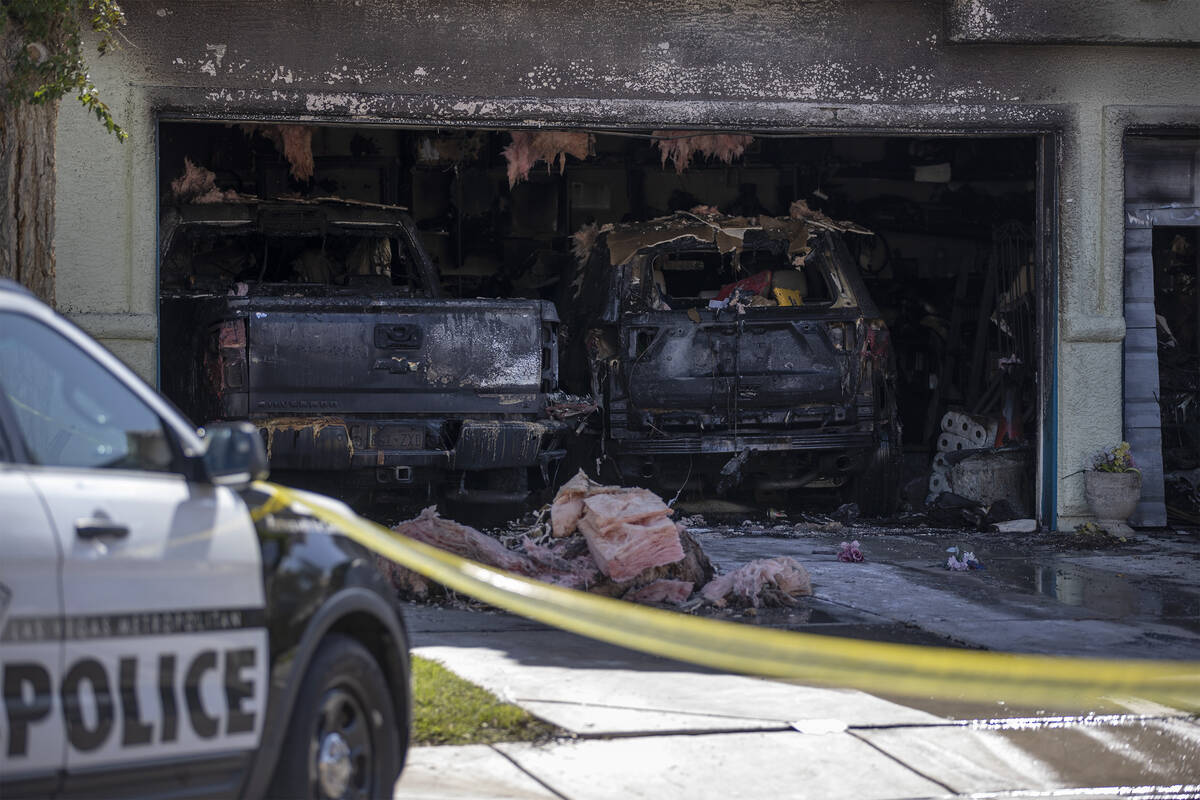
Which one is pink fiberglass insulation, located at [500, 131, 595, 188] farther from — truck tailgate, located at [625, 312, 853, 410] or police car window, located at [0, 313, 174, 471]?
police car window, located at [0, 313, 174, 471]

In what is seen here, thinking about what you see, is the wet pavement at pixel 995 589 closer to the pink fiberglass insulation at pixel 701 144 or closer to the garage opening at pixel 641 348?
the garage opening at pixel 641 348

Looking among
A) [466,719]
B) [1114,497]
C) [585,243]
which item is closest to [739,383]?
[585,243]

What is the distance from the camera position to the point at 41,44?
756 centimetres

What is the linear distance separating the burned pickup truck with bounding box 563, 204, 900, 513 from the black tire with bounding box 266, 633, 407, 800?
770 centimetres

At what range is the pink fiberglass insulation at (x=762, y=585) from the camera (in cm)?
830

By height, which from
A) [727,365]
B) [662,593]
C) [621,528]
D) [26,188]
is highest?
[26,188]

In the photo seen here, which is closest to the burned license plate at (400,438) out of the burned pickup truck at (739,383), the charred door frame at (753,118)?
the burned pickup truck at (739,383)

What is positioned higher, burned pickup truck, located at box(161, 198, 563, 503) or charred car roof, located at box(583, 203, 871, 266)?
charred car roof, located at box(583, 203, 871, 266)

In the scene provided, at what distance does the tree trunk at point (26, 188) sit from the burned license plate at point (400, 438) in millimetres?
2635

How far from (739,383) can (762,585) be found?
11.9 ft

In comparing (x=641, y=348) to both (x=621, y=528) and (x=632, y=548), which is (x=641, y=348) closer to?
(x=621, y=528)

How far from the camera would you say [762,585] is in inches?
330

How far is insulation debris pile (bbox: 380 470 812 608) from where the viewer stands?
8.29 meters

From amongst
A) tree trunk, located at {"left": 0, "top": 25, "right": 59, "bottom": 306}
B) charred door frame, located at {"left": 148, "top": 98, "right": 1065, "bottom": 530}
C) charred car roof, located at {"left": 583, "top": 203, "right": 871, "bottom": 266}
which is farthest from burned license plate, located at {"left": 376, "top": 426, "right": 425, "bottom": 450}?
charred car roof, located at {"left": 583, "top": 203, "right": 871, "bottom": 266}
